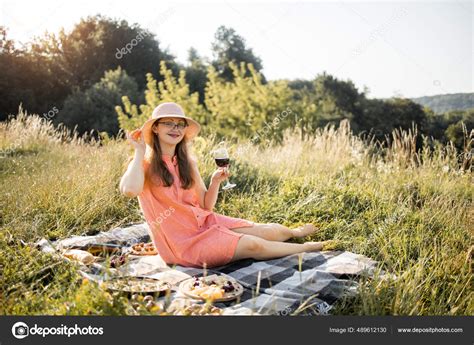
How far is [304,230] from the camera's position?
4.18m

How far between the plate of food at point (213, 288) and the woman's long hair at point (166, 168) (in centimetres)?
87

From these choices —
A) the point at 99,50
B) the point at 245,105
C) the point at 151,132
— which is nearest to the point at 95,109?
the point at 99,50

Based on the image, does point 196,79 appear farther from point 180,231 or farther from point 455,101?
point 180,231

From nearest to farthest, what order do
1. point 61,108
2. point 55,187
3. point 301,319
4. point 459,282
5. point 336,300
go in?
point 301,319 < point 336,300 < point 459,282 < point 55,187 < point 61,108

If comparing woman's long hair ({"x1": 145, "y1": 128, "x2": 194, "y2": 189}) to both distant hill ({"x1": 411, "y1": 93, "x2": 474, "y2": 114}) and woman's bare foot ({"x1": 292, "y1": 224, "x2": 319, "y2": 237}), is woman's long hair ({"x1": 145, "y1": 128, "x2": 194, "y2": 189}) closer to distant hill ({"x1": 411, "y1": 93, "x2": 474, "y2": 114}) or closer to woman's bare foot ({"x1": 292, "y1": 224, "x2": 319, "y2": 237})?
woman's bare foot ({"x1": 292, "y1": 224, "x2": 319, "y2": 237})

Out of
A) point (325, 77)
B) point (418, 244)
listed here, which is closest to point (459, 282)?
point (418, 244)

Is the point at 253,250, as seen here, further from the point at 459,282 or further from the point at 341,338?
the point at 459,282

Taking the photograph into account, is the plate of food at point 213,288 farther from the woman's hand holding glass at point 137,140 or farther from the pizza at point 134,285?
the woman's hand holding glass at point 137,140

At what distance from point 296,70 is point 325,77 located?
14530 mm

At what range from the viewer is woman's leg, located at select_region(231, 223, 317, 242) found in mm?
3926

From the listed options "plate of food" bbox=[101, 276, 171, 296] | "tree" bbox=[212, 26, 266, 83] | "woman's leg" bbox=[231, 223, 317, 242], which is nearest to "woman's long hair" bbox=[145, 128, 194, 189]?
"woman's leg" bbox=[231, 223, 317, 242]

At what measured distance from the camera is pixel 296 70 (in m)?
9.07

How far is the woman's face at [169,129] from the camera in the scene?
355 cm

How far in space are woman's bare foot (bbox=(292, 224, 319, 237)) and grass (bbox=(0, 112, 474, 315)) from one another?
0.17 meters
